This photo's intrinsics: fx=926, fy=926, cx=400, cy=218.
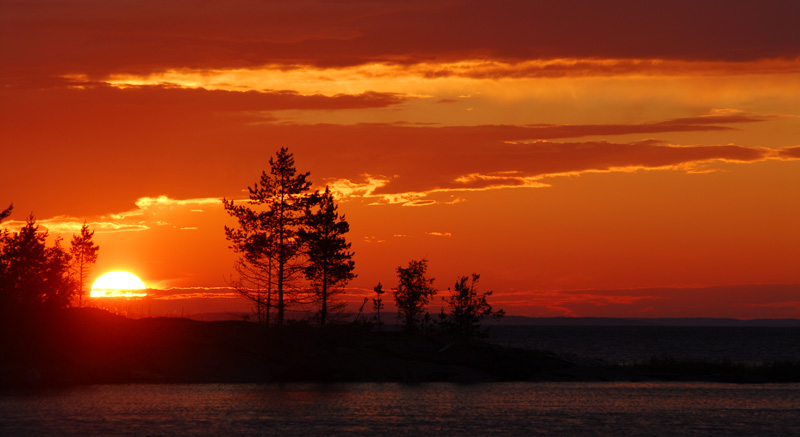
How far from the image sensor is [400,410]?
5872 cm

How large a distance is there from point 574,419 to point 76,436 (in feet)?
92.3

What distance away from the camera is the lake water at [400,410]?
50875 millimetres

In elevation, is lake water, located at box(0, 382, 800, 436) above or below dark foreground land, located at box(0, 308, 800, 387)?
below

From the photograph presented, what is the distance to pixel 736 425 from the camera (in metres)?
53.4

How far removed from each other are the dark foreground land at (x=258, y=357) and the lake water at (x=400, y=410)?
11.8ft

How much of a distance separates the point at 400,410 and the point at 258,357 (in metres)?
24.4

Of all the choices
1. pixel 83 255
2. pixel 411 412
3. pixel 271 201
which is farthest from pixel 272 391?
pixel 83 255

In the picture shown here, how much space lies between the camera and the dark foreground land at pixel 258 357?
7588cm

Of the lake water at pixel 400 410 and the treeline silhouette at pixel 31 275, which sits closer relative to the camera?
the lake water at pixel 400 410

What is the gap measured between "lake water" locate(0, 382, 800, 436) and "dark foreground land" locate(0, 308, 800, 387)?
359 centimetres

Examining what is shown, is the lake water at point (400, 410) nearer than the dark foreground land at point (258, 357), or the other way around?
the lake water at point (400, 410)

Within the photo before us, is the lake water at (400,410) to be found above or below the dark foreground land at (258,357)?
below

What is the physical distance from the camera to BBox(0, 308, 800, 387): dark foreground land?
7588 cm

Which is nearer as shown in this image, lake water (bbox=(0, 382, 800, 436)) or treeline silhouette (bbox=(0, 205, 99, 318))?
lake water (bbox=(0, 382, 800, 436))
